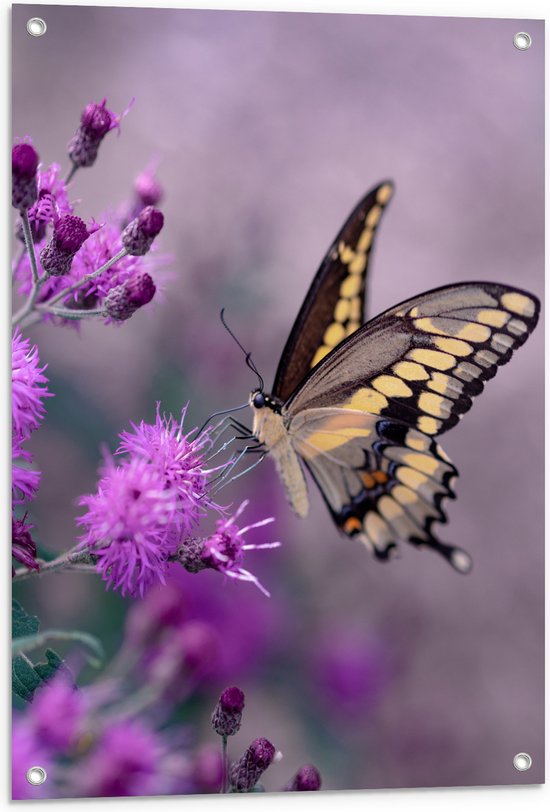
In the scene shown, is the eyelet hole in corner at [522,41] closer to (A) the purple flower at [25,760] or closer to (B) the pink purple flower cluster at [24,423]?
(B) the pink purple flower cluster at [24,423]

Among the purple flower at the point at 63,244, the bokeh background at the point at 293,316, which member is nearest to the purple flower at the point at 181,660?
the bokeh background at the point at 293,316

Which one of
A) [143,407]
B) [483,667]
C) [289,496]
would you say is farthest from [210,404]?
[483,667]

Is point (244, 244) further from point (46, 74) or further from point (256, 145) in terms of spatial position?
point (46, 74)

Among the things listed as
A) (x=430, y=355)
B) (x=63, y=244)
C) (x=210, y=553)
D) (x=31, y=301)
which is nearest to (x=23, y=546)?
(x=210, y=553)

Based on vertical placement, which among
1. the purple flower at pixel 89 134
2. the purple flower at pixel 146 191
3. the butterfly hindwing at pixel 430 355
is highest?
the purple flower at pixel 89 134

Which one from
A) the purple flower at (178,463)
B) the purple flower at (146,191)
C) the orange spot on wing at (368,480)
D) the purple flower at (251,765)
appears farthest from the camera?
the orange spot on wing at (368,480)

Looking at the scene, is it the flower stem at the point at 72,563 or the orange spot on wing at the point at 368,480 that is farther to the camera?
the orange spot on wing at the point at 368,480

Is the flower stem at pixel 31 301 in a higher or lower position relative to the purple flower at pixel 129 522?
higher

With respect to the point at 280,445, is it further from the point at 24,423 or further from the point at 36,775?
the point at 36,775

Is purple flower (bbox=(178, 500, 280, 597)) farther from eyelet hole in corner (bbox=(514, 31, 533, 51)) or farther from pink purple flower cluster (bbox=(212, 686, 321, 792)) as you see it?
eyelet hole in corner (bbox=(514, 31, 533, 51))
